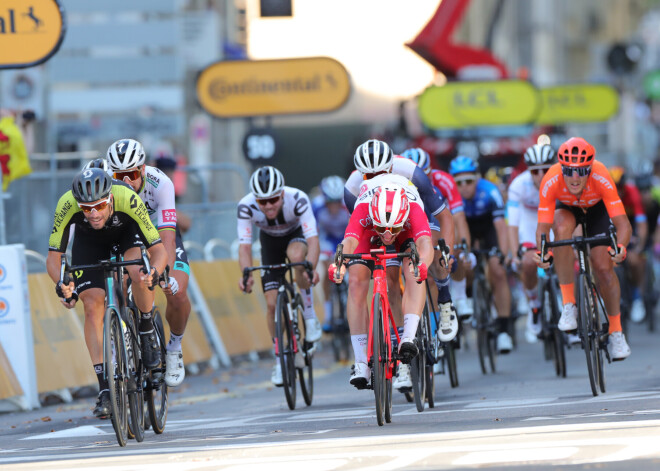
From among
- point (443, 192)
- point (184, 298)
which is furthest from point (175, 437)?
point (443, 192)

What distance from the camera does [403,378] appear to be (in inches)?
462

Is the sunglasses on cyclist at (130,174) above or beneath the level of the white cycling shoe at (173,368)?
above

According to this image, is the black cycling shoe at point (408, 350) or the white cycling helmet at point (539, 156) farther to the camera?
the white cycling helmet at point (539, 156)

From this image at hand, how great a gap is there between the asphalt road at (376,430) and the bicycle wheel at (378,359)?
0.54 feet

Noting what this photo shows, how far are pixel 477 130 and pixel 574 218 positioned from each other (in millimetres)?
26914

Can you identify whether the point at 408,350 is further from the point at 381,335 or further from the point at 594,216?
the point at 594,216

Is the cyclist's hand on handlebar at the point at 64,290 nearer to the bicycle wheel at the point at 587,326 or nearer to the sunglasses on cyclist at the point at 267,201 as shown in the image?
the sunglasses on cyclist at the point at 267,201

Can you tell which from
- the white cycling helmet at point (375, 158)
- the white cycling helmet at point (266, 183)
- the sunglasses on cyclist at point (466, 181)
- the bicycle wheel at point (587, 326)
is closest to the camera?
→ the white cycling helmet at point (375, 158)

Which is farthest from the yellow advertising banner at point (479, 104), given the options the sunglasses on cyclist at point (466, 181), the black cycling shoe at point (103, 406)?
the black cycling shoe at point (103, 406)

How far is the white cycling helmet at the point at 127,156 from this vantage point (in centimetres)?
1123

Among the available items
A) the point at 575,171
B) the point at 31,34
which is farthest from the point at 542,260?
the point at 31,34

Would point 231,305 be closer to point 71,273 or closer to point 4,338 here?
point 4,338

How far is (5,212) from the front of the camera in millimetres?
16516

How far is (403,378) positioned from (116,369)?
2443 millimetres
